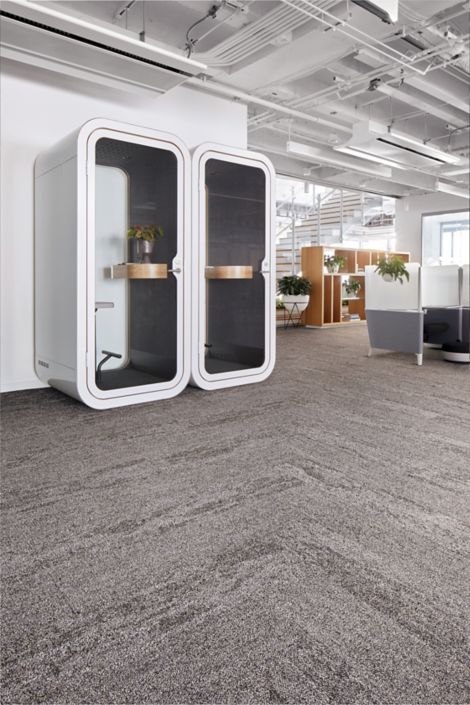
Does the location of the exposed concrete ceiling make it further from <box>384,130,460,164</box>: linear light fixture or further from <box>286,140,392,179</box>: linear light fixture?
<box>286,140,392,179</box>: linear light fixture

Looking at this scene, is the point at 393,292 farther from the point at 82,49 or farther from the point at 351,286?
the point at 351,286

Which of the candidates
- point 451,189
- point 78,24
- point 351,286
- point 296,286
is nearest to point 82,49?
point 78,24

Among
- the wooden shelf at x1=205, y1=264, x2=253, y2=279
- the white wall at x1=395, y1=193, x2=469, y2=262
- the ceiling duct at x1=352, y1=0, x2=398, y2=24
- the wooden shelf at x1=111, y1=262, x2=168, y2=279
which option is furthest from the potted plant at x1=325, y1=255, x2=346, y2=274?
the wooden shelf at x1=111, y1=262, x2=168, y2=279

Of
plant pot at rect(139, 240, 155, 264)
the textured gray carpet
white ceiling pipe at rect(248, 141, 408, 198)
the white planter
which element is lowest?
the textured gray carpet

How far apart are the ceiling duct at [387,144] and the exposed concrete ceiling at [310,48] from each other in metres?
0.03

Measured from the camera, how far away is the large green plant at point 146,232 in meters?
3.64

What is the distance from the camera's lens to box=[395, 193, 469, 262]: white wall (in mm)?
10070

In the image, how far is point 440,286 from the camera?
5.68m

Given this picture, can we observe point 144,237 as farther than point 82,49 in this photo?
Yes

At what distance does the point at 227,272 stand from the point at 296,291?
4855 millimetres

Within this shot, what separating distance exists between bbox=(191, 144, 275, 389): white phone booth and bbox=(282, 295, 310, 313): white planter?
4577 mm

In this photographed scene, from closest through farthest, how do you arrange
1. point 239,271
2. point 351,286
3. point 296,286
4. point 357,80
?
1. point 239,271
2. point 357,80
3. point 296,286
4. point 351,286

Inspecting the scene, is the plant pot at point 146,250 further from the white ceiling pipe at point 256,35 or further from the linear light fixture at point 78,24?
the white ceiling pipe at point 256,35

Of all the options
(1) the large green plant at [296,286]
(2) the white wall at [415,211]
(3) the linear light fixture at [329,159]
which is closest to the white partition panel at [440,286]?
(3) the linear light fixture at [329,159]
